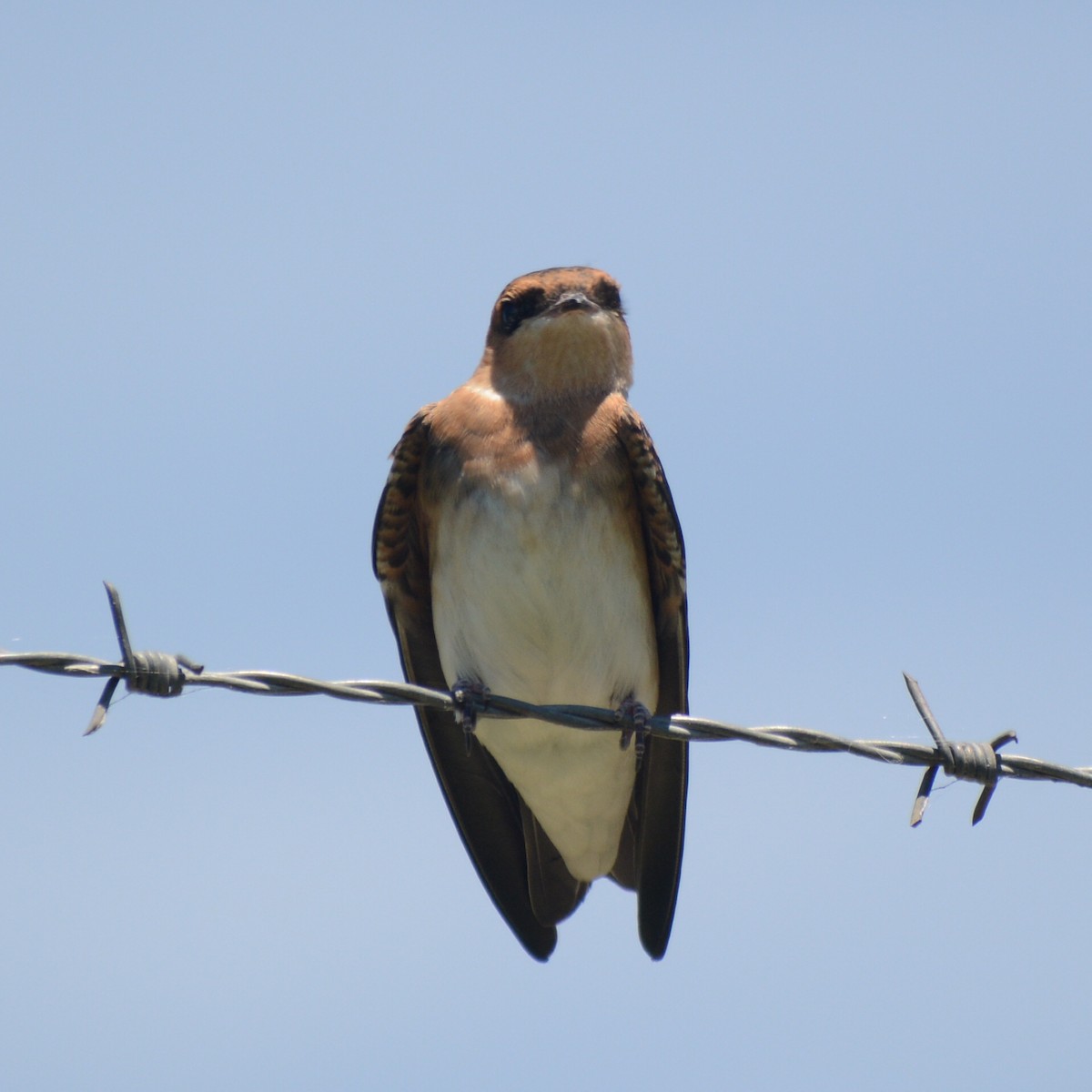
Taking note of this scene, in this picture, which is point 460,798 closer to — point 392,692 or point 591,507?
point 591,507

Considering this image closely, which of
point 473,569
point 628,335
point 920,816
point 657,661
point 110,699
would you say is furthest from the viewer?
point 628,335

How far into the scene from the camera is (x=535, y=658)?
7.61 m

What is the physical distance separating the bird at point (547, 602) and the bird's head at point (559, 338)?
1 cm

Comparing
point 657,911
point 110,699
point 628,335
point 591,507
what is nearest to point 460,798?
point 657,911

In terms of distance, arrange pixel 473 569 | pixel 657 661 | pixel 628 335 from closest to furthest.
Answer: pixel 473 569, pixel 657 661, pixel 628 335

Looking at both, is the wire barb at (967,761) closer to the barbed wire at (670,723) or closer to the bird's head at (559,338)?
the barbed wire at (670,723)

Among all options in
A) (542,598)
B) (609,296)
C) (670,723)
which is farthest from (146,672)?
(609,296)

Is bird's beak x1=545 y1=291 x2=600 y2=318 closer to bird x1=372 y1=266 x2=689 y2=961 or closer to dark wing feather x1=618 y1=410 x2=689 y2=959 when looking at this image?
bird x1=372 y1=266 x2=689 y2=961

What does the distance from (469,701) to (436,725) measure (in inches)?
63.2

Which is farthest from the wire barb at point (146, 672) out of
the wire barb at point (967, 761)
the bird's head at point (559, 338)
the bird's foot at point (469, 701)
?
the bird's head at point (559, 338)

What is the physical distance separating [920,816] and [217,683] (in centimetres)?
225

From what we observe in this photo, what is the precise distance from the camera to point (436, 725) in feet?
26.5

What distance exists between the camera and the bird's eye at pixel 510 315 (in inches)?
346

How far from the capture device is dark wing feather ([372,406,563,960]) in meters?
7.97
